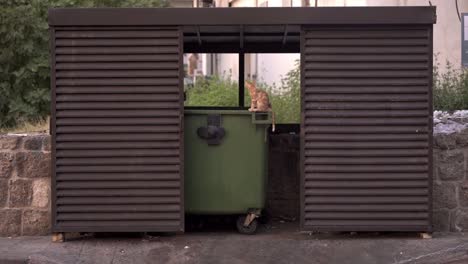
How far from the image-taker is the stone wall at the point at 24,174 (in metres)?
6.61

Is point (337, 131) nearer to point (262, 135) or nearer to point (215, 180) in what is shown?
point (262, 135)

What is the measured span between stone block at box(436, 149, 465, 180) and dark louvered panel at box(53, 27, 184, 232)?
7.88 ft

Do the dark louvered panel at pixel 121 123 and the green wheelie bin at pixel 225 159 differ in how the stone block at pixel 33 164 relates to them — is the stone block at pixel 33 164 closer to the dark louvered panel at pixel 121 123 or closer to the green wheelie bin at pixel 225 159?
the dark louvered panel at pixel 121 123

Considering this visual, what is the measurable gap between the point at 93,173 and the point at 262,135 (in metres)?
1.53

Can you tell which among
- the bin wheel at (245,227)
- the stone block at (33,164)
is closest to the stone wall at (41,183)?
the stone block at (33,164)

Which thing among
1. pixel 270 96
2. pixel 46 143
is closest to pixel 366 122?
pixel 46 143

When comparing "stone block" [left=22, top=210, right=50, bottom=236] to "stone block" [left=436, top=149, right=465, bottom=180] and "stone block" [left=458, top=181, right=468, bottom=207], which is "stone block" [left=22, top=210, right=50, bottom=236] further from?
"stone block" [left=458, top=181, right=468, bottom=207]

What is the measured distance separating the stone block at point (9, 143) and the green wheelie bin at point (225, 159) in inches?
61.2

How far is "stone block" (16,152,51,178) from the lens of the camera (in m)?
6.62

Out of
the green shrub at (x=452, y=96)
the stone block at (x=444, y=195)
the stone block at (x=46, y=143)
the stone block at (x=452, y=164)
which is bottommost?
the stone block at (x=444, y=195)

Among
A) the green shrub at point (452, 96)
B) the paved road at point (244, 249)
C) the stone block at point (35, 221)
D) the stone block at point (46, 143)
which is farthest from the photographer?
the green shrub at point (452, 96)

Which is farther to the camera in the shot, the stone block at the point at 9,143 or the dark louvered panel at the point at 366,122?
the stone block at the point at 9,143

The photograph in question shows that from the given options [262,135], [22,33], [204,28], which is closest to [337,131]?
[262,135]

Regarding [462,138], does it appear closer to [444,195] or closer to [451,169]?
[451,169]
